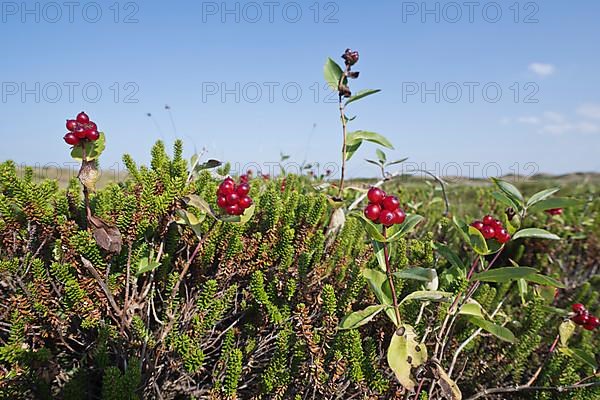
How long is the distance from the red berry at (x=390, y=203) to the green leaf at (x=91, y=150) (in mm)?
859

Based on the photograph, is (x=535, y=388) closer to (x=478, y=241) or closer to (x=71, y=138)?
(x=478, y=241)

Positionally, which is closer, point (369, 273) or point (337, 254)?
point (369, 273)

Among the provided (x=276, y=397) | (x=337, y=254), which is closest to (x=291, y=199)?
(x=337, y=254)

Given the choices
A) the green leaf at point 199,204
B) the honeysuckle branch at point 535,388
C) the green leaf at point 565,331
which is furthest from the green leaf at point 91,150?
the green leaf at point 565,331

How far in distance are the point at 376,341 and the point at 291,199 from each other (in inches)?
25.7

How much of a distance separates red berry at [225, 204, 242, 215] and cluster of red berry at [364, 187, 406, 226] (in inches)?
15.2

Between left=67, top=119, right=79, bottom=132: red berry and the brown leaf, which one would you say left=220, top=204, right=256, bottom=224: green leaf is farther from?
left=67, top=119, right=79, bottom=132: red berry

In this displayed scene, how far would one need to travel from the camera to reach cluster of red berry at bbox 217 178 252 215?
122 centimetres

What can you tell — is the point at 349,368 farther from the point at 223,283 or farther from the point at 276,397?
the point at 223,283

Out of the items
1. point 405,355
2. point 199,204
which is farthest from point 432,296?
point 199,204

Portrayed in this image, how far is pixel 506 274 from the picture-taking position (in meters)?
1.15

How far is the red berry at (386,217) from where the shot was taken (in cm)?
106

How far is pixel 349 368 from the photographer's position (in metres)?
1.31

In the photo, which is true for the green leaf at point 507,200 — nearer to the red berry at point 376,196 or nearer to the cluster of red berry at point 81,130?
the red berry at point 376,196
